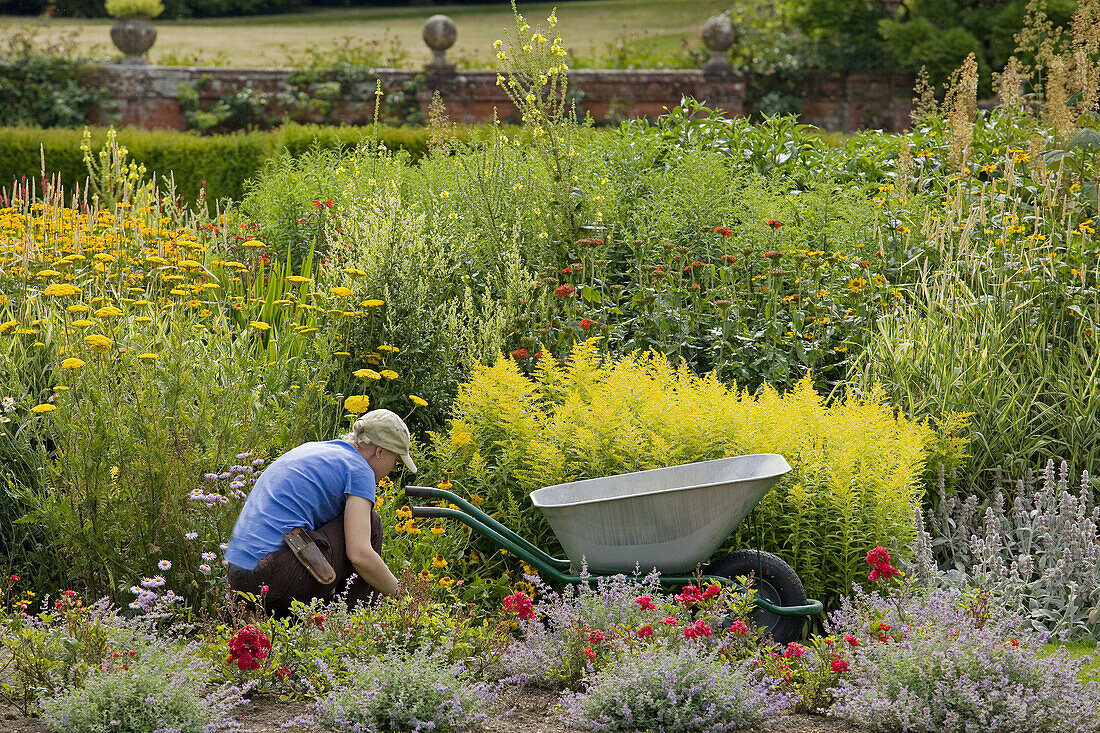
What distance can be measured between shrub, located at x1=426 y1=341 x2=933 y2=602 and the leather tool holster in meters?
0.88

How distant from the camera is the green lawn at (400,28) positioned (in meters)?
27.0

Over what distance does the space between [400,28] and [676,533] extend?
1200 inches

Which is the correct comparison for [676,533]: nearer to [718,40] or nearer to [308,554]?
[308,554]

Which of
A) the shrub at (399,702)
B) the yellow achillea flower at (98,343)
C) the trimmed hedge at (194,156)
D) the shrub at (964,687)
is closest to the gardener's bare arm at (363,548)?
the shrub at (399,702)

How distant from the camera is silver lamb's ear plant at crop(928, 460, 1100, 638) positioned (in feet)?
Answer: 13.8

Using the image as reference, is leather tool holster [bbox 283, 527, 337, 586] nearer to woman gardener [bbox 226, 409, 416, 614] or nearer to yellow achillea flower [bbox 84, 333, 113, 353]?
woman gardener [bbox 226, 409, 416, 614]

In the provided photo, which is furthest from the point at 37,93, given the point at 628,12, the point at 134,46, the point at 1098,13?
the point at 628,12

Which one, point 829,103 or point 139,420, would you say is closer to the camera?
point 139,420

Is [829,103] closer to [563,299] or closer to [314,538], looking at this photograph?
[563,299]

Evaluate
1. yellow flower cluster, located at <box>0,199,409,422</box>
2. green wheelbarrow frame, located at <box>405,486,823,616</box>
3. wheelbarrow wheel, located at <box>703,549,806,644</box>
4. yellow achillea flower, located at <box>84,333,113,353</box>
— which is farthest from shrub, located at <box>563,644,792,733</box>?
yellow achillea flower, located at <box>84,333,113,353</box>

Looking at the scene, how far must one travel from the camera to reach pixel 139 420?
3869mm

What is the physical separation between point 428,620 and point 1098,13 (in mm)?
5315

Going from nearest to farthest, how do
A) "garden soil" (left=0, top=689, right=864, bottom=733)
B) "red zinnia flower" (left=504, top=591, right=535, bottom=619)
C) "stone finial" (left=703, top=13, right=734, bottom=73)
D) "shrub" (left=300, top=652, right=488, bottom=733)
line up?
"shrub" (left=300, top=652, right=488, bottom=733) → "garden soil" (left=0, top=689, right=864, bottom=733) → "red zinnia flower" (left=504, top=591, right=535, bottom=619) → "stone finial" (left=703, top=13, right=734, bottom=73)

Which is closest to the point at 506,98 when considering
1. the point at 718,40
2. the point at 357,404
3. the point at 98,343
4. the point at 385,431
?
the point at 718,40
